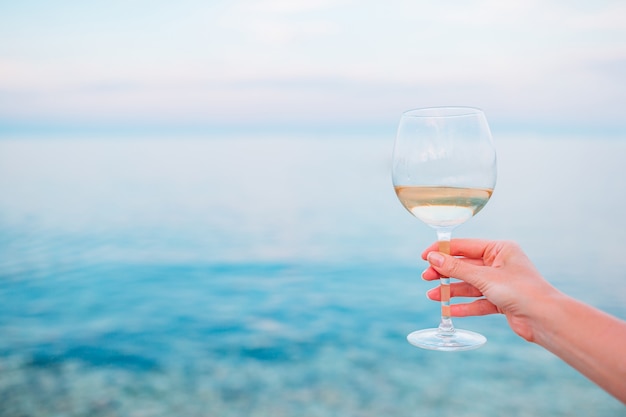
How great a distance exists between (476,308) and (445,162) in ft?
1.84

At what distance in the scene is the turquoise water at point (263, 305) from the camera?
20.0 ft

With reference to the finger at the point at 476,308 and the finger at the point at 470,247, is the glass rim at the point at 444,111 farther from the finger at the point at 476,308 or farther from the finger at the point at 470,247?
the finger at the point at 476,308

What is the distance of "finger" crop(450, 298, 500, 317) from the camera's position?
180 cm

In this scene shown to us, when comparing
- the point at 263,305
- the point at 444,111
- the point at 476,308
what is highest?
the point at 444,111

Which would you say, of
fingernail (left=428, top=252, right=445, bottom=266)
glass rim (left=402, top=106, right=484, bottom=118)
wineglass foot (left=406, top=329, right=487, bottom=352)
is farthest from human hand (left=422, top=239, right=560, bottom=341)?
glass rim (left=402, top=106, right=484, bottom=118)

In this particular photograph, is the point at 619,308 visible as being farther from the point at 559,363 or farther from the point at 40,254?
the point at 40,254

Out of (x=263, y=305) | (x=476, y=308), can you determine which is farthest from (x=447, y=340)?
(x=263, y=305)

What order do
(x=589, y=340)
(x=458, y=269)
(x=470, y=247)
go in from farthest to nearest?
1. (x=470, y=247)
2. (x=458, y=269)
3. (x=589, y=340)

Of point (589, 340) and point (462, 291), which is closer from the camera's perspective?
point (589, 340)

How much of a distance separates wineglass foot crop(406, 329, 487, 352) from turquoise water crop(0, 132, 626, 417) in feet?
1.34

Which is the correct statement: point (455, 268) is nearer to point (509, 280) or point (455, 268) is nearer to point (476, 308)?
point (509, 280)

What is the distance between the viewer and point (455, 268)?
5.05 feet

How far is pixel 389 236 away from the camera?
1269 centimetres

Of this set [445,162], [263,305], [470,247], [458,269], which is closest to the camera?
[445,162]
